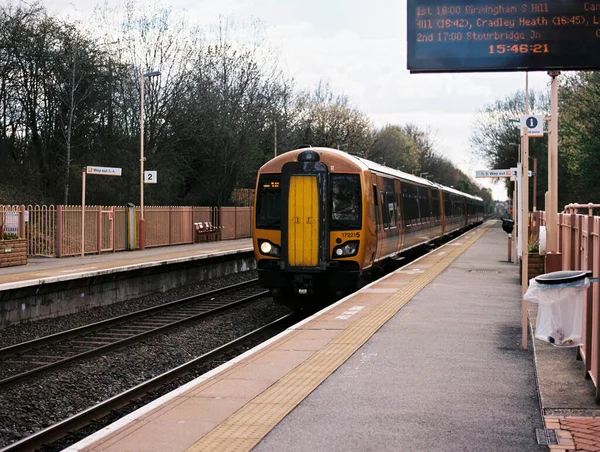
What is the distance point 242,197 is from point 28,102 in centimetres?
1318

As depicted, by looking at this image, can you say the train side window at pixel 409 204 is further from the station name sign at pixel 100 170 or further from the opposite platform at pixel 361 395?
the opposite platform at pixel 361 395

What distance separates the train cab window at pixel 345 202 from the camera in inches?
604

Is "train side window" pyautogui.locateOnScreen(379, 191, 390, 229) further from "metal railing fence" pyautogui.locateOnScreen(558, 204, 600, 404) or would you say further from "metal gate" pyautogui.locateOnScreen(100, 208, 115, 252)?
"metal gate" pyautogui.locateOnScreen(100, 208, 115, 252)

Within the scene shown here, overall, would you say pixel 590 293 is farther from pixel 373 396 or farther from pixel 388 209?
pixel 388 209

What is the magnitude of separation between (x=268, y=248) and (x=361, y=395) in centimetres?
830

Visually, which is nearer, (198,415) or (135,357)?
(198,415)

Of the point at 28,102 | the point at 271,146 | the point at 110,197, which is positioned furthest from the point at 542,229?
the point at 271,146

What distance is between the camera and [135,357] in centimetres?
1234

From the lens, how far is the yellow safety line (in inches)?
226

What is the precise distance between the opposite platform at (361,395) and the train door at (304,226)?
9.89 ft

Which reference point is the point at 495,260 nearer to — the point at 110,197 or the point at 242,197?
the point at 110,197

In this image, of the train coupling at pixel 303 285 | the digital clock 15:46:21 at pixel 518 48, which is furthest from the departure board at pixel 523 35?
the train coupling at pixel 303 285

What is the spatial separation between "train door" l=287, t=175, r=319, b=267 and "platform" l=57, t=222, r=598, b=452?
3221 mm

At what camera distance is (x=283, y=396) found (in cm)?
710
